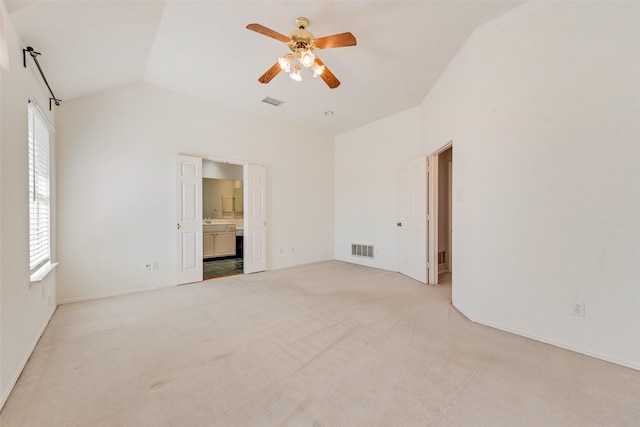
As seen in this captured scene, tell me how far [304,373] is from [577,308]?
7.98 feet

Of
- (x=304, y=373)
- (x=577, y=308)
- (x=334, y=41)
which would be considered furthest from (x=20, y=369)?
(x=577, y=308)

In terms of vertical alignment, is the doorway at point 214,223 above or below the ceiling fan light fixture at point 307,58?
below

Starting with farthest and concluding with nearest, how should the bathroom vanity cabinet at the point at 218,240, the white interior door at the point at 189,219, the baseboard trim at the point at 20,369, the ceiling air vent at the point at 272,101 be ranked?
the bathroom vanity cabinet at the point at 218,240 → the ceiling air vent at the point at 272,101 → the white interior door at the point at 189,219 → the baseboard trim at the point at 20,369

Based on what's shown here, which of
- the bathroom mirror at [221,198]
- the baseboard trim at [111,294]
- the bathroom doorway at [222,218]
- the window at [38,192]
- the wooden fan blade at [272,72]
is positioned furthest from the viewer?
the bathroom mirror at [221,198]

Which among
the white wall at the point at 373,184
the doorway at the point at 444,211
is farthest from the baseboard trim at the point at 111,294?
the doorway at the point at 444,211

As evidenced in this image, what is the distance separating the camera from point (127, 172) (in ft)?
13.3

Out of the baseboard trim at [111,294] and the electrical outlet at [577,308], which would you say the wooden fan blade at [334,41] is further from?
the baseboard trim at [111,294]

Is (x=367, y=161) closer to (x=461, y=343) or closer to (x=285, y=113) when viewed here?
(x=285, y=113)

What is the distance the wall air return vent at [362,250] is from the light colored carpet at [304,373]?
Result: 263cm

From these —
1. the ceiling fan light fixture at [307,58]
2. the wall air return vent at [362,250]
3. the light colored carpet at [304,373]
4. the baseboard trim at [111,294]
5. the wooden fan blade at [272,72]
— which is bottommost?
the light colored carpet at [304,373]

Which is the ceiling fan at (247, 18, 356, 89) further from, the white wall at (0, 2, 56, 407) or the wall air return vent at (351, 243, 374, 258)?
the wall air return vent at (351, 243, 374, 258)

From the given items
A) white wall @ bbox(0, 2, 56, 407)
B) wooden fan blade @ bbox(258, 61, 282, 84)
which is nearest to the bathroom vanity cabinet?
white wall @ bbox(0, 2, 56, 407)

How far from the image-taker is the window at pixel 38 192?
257cm

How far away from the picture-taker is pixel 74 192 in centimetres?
367
